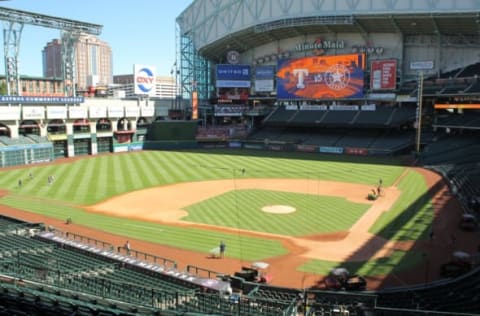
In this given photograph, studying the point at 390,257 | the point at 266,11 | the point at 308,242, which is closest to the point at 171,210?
the point at 308,242

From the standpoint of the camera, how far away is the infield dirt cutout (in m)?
28.6

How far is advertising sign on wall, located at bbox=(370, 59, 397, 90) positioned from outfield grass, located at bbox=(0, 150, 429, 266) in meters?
17.0

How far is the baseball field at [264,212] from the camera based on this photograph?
27.1 m

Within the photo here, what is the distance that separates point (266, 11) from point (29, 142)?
4897 centimetres

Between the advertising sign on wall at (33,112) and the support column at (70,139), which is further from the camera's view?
the support column at (70,139)

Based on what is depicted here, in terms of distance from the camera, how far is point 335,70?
83.6 m

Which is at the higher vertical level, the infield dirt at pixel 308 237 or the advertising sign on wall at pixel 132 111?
the advertising sign on wall at pixel 132 111

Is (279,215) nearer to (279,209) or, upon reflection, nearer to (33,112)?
(279,209)

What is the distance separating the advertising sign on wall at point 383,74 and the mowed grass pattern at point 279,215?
1716 inches

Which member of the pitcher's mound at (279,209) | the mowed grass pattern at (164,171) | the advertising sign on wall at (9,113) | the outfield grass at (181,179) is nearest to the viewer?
the outfield grass at (181,179)

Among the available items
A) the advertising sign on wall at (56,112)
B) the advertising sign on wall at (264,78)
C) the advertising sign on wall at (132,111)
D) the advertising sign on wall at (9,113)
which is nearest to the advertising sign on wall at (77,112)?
the advertising sign on wall at (56,112)

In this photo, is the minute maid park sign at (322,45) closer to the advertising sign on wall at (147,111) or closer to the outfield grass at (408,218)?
the advertising sign on wall at (147,111)

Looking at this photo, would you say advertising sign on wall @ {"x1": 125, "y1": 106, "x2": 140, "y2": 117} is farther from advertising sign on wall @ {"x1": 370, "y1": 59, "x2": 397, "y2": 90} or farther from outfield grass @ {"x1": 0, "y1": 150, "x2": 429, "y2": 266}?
advertising sign on wall @ {"x1": 370, "y1": 59, "x2": 397, "y2": 90}

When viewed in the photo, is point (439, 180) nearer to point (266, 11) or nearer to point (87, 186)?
point (87, 186)
